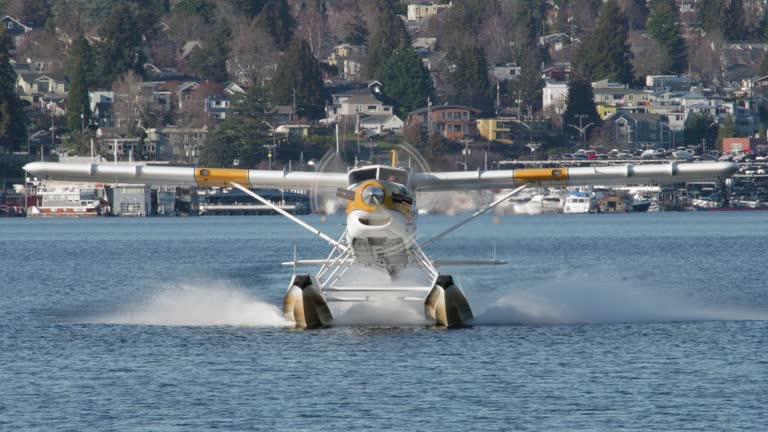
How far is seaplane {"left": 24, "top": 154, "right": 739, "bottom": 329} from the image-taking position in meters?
27.4

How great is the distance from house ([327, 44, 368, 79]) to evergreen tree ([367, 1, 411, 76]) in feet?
13.8

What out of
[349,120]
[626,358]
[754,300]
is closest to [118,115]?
[349,120]

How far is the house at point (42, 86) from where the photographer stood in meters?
163

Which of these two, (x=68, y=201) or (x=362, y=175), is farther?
(x=68, y=201)

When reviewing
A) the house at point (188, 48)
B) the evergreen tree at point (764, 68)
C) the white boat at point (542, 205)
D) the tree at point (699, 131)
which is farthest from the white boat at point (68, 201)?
the evergreen tree at point (764, 68)

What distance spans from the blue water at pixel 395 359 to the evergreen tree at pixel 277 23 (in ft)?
447

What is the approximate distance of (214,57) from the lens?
177 meters

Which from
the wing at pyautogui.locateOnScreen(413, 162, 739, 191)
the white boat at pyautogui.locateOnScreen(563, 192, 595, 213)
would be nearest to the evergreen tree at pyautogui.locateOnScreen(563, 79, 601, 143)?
the white boat at pyautogui.locateOnScreen(563, 192, 595, 213)

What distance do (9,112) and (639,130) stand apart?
5957 cm

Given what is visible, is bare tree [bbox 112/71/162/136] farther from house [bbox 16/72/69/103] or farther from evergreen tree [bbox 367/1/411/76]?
evergreen tree [bbox 367/1/411/76]

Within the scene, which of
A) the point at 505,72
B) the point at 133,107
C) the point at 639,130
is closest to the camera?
the point at 133,107

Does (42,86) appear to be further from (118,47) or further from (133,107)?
(133,107)

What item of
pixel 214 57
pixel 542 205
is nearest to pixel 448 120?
pixel 542 205

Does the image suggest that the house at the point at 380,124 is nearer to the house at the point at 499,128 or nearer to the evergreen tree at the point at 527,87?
the house at the point at 499,128
